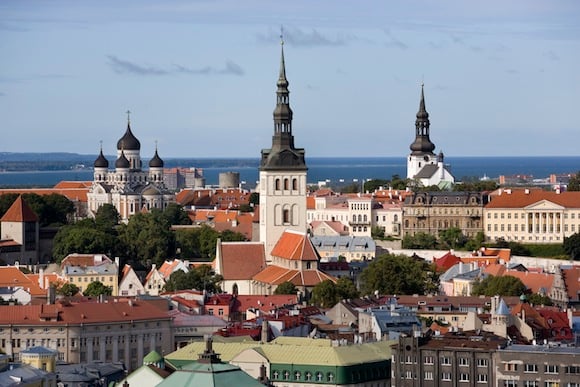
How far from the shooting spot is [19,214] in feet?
367

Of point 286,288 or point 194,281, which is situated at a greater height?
point 194,281

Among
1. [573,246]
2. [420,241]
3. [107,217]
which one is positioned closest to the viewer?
[573,246]

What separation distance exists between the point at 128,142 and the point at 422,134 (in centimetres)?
2323

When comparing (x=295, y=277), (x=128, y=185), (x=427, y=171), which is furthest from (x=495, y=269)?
(x=128, y=185)

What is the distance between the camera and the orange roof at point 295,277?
292 feet

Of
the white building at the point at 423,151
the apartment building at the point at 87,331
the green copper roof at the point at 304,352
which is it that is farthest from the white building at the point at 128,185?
the green copper roof at the point at 304,352

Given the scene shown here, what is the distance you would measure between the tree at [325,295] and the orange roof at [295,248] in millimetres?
4137

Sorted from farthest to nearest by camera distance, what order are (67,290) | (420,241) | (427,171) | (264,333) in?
1. (427,171)
2. (420,241)
3. (67,290)
4. (264,333)

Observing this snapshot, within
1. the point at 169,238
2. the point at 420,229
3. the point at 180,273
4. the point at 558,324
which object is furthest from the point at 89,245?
the point at 558,324

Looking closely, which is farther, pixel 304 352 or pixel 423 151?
pixel 423 151

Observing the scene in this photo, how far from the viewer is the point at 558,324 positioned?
72188 mm

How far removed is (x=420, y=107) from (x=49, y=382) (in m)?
82.5

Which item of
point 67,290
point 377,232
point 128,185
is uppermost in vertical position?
point 128,185

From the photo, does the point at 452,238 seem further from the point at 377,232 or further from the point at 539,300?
the point at 539,300
